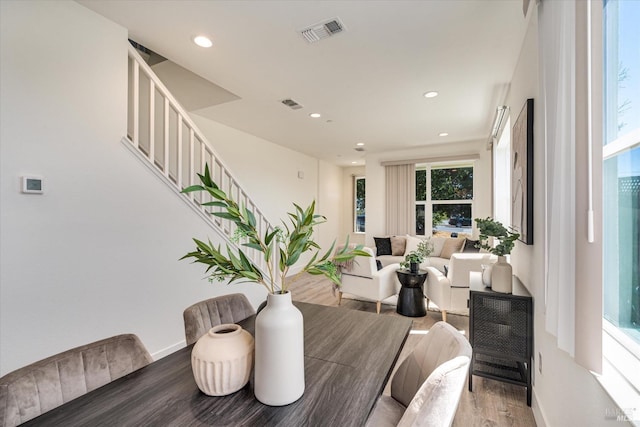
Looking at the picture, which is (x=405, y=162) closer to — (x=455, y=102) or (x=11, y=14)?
(x=455, y=102)

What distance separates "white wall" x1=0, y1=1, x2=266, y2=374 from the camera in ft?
5.46

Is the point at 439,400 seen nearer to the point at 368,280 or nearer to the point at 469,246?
the point at 368,280

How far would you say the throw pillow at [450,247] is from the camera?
5184 mm

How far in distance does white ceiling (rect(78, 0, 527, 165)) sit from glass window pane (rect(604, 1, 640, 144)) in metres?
1.08

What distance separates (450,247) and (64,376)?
5.38 metres

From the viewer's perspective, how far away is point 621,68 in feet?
3.21

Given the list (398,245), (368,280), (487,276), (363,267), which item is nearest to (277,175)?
(398,245)

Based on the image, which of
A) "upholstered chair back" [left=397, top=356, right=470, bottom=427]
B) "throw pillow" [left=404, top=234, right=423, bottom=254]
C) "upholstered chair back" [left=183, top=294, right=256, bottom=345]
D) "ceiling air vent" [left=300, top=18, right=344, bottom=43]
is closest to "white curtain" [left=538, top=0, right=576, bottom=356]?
"upholstered chair back" [left=397, top=356, right=470, bottom=427]

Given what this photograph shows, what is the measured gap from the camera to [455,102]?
11.5ft

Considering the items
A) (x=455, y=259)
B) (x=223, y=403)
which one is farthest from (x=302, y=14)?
(x=455, y=259)

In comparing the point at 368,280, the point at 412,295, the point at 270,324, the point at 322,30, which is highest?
the point at 322,30

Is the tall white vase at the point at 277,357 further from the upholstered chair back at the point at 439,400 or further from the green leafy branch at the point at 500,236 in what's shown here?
the green leafy branch at the point at 500,236

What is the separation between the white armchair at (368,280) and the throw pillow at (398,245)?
6.11ft

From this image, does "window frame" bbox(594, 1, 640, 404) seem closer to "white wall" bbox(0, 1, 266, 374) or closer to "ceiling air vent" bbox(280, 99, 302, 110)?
"white wall" bbox(0, 1, 266, 374)
